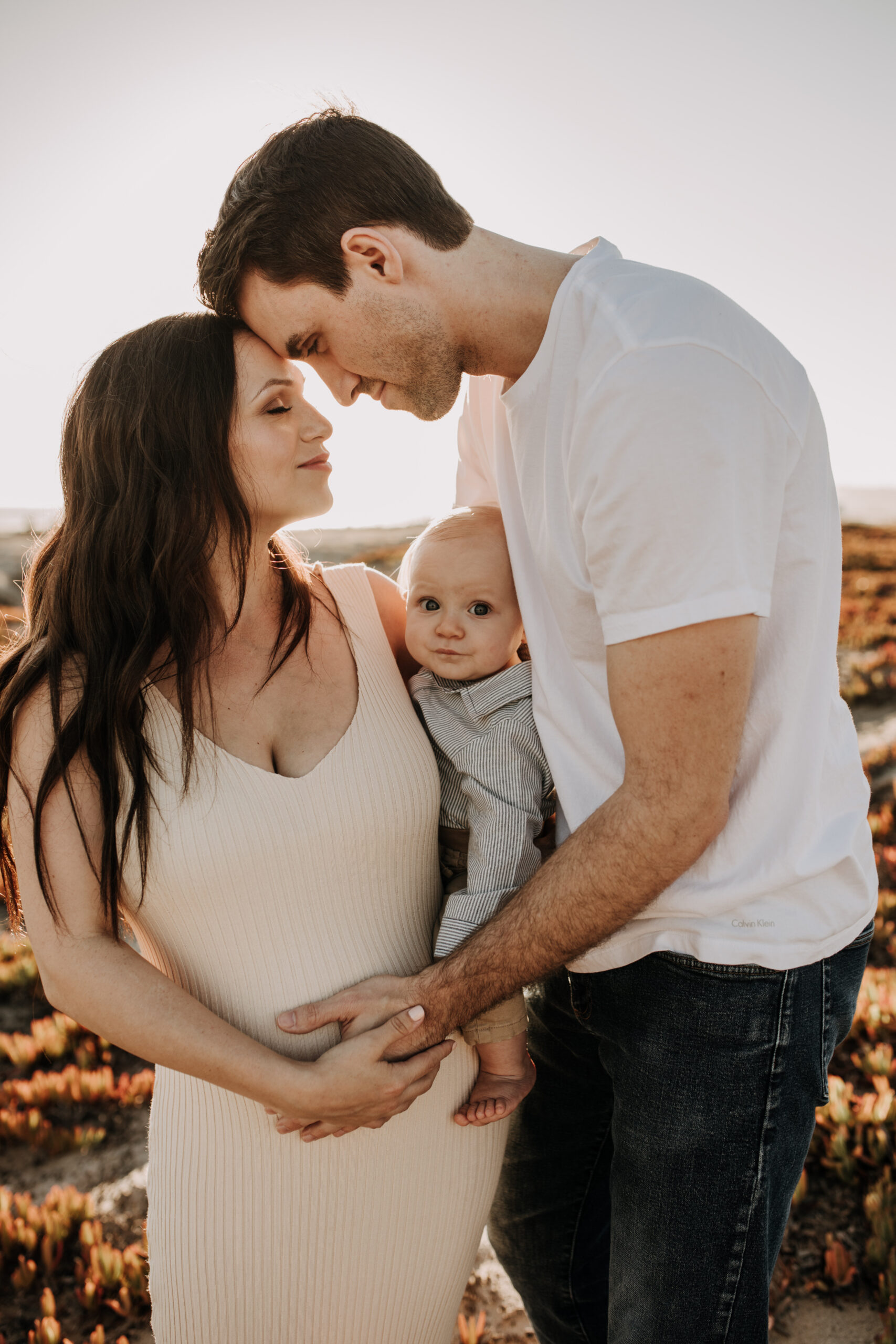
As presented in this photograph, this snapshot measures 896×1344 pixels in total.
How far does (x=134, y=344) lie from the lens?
2186 millimetres

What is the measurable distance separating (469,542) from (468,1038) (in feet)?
4.20

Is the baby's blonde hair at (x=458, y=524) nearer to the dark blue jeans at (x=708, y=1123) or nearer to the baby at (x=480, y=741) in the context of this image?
the baby at (x=480, y=741)

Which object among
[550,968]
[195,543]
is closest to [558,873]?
[550,968]

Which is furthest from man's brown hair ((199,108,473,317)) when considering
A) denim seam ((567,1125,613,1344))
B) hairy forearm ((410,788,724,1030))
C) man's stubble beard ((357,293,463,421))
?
denim seam ((567,1125,613,1344))

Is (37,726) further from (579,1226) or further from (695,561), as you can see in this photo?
(579,1226)

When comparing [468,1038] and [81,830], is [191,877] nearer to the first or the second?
[81,830]

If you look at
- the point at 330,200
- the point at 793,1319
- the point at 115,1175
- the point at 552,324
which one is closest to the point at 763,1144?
the point at 552,324

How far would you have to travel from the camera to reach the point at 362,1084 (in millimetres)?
1896

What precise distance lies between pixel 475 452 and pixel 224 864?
4.53 feet

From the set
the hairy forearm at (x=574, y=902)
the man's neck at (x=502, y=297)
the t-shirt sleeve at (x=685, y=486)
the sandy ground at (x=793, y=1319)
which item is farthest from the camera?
the sandy ground at (x=793, y=1319)

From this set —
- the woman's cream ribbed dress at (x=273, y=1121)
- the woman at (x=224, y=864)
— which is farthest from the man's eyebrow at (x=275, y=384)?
the woman's cream ribbed dress at (x=273, y=1121)

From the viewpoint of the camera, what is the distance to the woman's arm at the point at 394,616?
269 cm

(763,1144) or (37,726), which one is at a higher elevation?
(37,726)

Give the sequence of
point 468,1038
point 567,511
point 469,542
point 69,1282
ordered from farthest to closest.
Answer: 1. point 69,1282
2. point 469,542
3. point 468,1038
4. point 567,511
